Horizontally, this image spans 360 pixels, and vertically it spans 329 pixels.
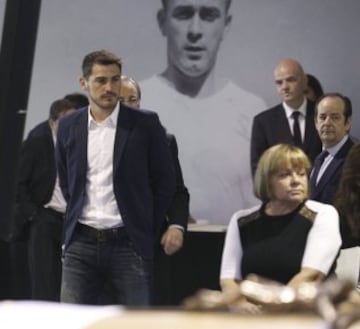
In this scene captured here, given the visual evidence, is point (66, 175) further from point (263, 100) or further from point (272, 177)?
point (263, 100)

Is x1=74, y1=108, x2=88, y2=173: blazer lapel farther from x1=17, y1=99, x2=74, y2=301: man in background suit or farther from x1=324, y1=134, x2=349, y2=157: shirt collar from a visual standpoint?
x1=17, y1=99, x2=74, y2=301: man in background suit

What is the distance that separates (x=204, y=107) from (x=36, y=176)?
126 centimetres

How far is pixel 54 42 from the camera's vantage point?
7.32 meters

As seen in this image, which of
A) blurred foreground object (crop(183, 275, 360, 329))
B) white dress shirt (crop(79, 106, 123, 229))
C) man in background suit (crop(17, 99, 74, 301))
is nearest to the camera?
blurred foreground object (crop(183, 275, 360, 329))

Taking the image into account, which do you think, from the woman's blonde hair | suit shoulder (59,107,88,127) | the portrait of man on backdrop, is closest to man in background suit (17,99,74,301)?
the portrait of man on backdrop

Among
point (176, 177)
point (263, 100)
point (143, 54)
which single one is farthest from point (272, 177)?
point (143, 54)

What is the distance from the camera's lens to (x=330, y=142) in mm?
5660

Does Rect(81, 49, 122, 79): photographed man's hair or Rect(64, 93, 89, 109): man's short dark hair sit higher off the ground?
Rect(81, 49, 122, 79): photographed man's hair

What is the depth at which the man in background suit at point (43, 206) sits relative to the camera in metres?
6.27

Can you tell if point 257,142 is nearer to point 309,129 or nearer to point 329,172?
point 309,129

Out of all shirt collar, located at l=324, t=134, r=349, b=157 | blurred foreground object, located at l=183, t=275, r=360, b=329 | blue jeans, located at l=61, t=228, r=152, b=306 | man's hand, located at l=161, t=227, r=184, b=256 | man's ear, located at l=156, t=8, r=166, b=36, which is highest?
man's ear, located at l=156, t=8, r=166, b=36

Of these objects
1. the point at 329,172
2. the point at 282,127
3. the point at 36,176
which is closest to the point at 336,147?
the point at 329,172

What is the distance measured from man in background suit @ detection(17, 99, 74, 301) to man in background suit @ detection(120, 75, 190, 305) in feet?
2.28

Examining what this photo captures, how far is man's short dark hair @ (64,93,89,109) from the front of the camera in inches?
260
